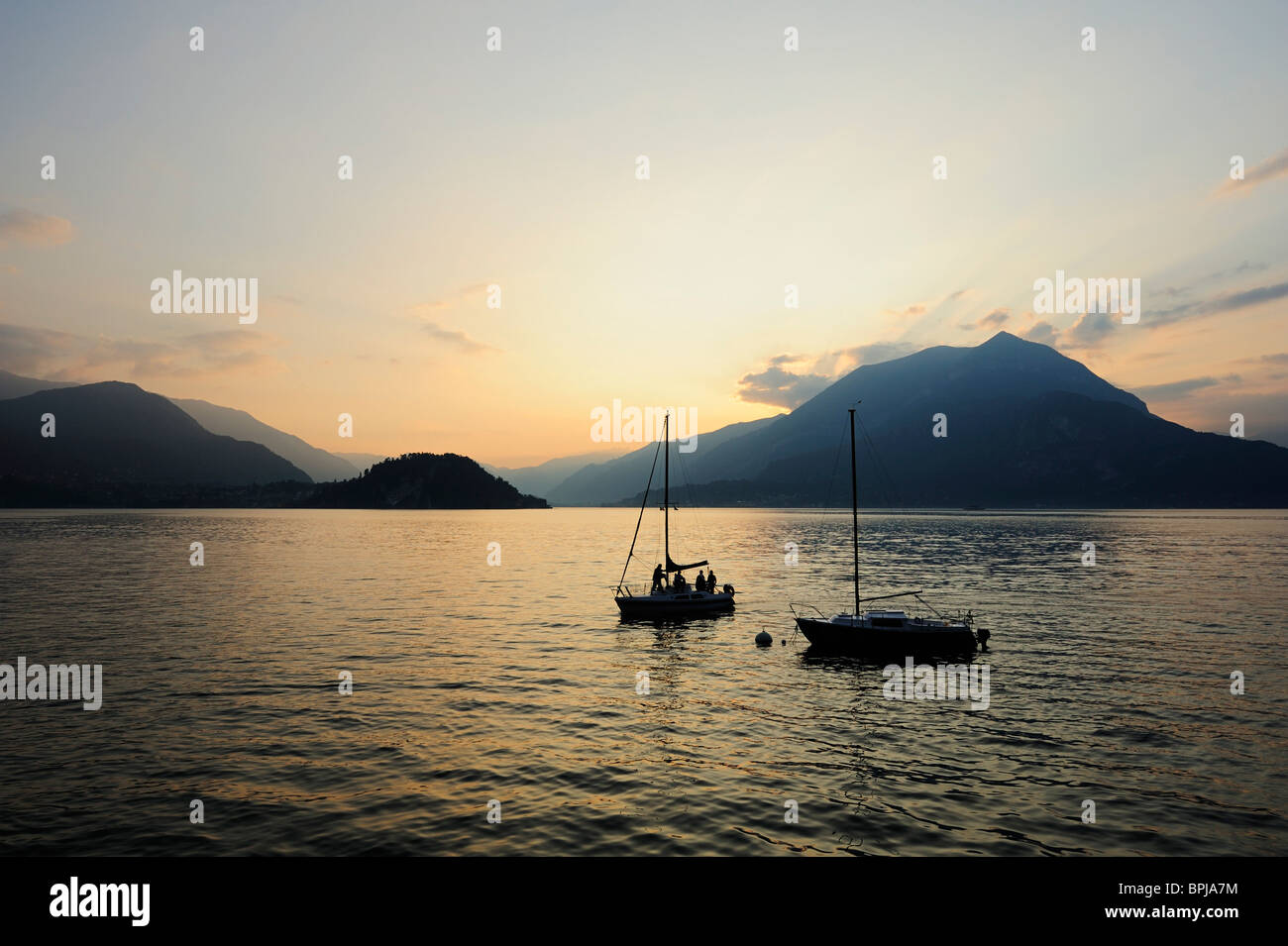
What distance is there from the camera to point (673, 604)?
185ft

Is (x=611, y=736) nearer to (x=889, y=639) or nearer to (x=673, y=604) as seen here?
(x=889, y=639)

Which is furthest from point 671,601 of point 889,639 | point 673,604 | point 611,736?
point 611,736

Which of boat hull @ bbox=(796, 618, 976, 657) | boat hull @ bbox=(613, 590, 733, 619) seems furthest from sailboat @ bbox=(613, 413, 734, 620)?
boat hull @ bbox=(796, 618, 976, 657)

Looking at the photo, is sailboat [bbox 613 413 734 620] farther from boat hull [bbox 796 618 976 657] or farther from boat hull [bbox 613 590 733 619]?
boat hull [bbox 796 618 976 657]

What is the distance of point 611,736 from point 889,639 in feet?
74.4

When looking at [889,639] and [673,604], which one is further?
[673,604]

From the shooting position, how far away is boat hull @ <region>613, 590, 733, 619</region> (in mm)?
55219

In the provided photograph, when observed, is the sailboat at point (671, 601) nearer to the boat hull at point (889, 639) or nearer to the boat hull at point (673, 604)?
the boat hull at point (673, 604)

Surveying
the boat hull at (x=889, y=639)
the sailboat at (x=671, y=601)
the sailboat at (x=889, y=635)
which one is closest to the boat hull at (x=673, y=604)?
the sailboat at (x=671, y=601)

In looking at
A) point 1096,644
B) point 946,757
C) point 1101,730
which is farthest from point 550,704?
point 1096,644

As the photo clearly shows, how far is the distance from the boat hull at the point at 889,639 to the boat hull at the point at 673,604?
14.6 meters

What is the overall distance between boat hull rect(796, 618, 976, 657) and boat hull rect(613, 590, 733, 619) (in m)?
14.6

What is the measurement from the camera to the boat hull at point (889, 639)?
40.9 metres

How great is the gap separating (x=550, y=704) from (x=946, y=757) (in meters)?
16.7
